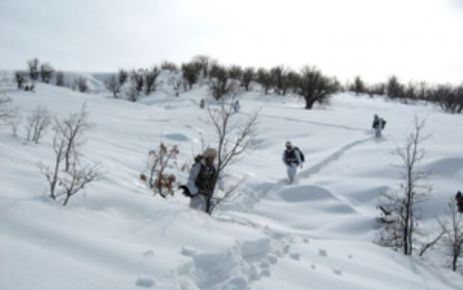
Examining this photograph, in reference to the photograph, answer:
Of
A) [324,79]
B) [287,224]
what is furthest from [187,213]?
[324,79]

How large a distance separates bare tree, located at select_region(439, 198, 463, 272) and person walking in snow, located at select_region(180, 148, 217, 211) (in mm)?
4317

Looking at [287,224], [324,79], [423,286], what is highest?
[324,79]

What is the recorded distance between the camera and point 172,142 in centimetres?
1891

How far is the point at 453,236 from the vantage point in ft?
28.1

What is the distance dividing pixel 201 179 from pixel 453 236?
595cm

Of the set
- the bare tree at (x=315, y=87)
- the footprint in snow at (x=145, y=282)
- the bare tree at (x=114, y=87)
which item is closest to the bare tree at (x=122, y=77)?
the bare tree at (x=114, y=87)

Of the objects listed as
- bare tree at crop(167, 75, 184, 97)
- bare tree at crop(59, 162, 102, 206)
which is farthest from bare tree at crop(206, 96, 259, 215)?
bare tree at crop(167, 75, 184, 97)

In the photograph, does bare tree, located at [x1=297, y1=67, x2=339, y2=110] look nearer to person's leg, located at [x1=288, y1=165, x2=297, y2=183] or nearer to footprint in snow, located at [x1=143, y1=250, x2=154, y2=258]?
person's leg, located at [x1=288, y1=165, x2=297, y2=183]

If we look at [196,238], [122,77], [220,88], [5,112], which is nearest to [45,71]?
[122,77]

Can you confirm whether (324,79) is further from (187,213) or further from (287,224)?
(187,213)

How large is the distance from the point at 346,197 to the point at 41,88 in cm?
3214

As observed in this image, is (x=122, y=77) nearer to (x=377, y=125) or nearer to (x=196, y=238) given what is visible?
(x=377, y=125)

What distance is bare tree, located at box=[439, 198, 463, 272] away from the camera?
7.01m

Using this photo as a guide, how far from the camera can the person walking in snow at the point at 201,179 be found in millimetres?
6425
